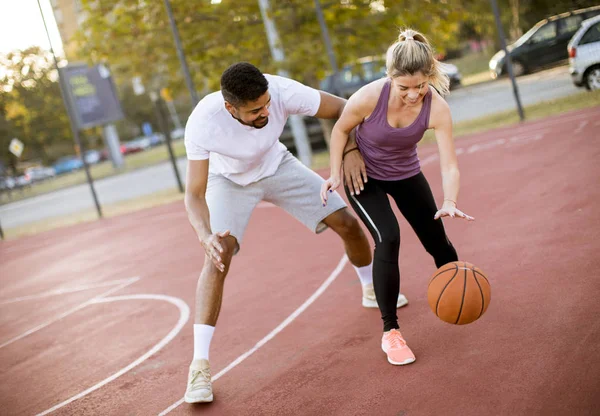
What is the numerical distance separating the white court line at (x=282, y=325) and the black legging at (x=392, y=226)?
3.93 ft

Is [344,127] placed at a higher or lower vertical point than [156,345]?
higher

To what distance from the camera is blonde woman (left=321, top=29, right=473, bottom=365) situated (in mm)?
3689

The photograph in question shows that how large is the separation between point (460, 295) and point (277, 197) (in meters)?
1.66

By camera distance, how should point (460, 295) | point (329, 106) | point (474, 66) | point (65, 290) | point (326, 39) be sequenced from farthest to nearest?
point (474, 66) < point (326, 39) < point (65, 290) < point (329, 106) < point (460, 295)

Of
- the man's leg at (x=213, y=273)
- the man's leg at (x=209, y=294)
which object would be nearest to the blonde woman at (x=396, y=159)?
the man's leg at (x=213, y=273)

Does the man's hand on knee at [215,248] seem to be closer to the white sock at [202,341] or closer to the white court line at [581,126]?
the white sock at [202,341]

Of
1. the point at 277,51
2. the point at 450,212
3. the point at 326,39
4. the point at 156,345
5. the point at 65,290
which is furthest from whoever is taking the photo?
the point at 277,51

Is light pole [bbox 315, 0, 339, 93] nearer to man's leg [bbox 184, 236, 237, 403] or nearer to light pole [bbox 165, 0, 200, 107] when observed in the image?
light pole [bbox 165, 0, 200, 107]

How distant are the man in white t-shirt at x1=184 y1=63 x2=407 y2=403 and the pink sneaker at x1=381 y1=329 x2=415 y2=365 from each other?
3.01 ft

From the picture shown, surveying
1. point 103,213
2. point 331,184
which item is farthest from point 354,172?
point 103,213

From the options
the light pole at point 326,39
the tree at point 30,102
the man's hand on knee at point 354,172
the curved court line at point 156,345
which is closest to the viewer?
the man's hand on knee at point 354,172

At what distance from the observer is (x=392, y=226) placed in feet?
13.0

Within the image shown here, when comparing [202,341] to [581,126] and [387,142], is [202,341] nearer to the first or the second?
[387,142]

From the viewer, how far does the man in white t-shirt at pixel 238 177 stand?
400 centimetres
